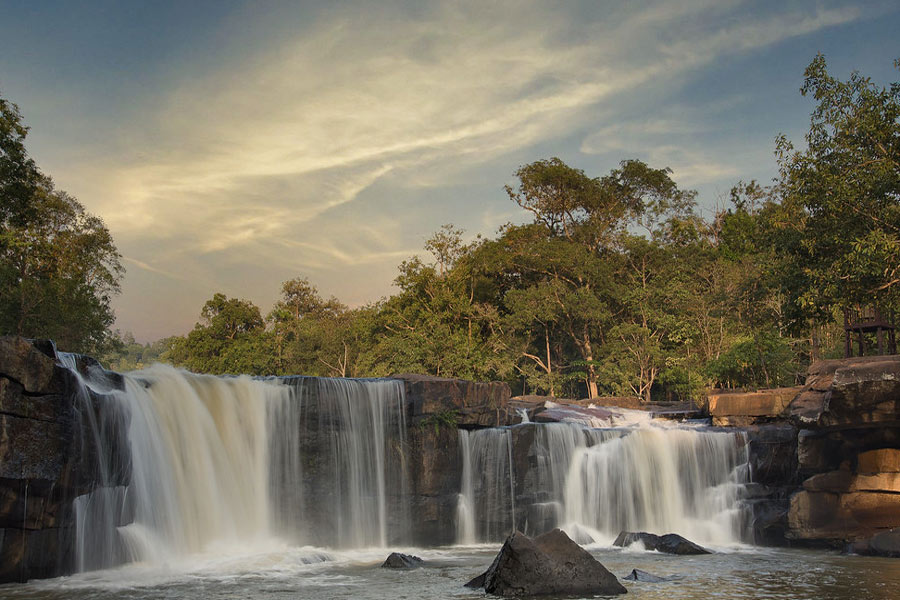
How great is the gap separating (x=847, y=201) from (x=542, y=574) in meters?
15.1

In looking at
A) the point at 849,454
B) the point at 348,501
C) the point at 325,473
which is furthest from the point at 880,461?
the point at 325,473

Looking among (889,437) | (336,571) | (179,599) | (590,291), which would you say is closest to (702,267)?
(590,291)

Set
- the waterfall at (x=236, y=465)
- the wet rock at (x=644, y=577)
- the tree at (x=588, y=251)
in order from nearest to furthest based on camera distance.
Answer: the wet rock at (x=644, y=577)
the waterfall at (x=236, y=465)
the tree at (x=588, y=251)

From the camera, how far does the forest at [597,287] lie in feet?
67.3

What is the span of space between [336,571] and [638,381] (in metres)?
29.1

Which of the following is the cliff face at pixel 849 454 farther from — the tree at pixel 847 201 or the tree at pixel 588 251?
the tree at pixel 588 251

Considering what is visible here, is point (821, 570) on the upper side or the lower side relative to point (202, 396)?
lower

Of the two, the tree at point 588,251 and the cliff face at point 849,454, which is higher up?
the tree at point 588,251

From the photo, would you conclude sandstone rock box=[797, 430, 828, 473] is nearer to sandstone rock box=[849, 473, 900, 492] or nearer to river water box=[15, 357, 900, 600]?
sandstone rock box=[849, 473, 900, 492]

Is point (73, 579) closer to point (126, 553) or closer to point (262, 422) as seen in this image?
point (126, 553)

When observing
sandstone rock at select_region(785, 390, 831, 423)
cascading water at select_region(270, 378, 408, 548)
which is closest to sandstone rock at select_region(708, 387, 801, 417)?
sandstone rock at select_region(785, 390, 831, 423)

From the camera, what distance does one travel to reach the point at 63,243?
3812 centimetres

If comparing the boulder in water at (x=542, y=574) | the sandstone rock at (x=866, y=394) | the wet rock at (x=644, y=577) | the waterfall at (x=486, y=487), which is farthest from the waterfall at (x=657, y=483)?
the boulder in water at (x=542, y=574)

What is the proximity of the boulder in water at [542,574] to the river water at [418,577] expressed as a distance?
0.38 metres
